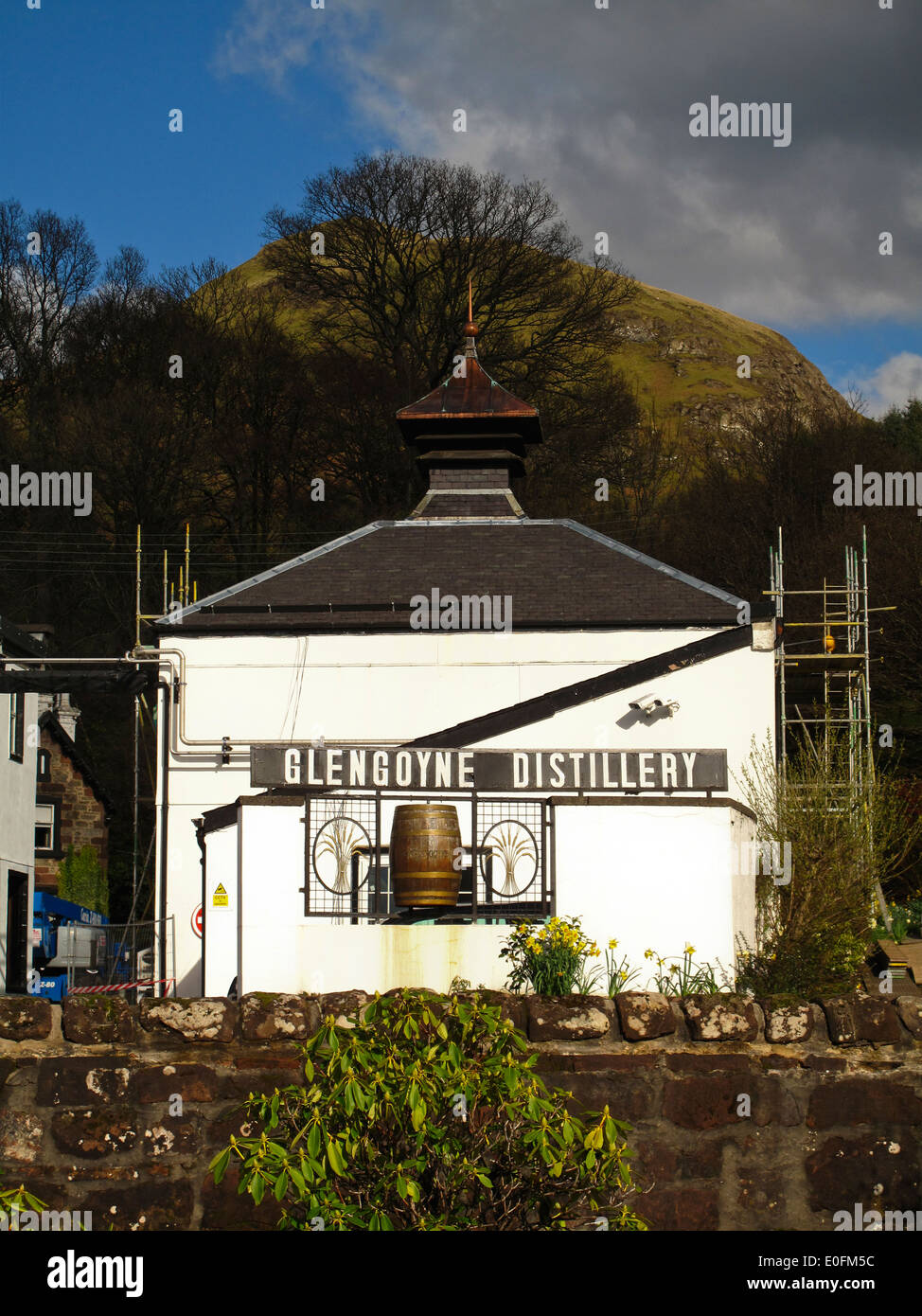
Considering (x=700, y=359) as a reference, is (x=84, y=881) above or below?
below

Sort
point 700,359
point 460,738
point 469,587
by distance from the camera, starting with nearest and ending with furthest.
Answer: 1. point 460,738
2. point 469,587
3. point 700,359

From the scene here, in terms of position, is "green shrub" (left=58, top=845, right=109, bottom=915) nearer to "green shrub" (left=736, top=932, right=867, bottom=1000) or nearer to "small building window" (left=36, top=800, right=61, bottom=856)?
"small building window" (left=36, top=800, right=61, bottom=856)

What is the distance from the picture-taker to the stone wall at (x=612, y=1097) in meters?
6.50

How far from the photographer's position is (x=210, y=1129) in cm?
658

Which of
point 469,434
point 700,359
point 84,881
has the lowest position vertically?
point 84,881

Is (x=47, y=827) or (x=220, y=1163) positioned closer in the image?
(x=220, y=1163)

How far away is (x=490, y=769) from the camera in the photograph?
1158cm

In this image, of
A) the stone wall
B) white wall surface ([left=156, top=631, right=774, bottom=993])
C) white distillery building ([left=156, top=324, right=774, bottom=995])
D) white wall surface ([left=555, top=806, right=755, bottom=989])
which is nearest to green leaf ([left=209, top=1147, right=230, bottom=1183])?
the stone wall

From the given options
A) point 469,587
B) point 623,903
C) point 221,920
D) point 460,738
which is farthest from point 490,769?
point 469,587

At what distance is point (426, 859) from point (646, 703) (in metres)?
8.73

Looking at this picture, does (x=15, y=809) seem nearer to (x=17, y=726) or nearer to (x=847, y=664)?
(x=17, y=726)

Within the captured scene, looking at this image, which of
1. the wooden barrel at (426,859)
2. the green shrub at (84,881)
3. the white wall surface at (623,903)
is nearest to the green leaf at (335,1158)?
the white wall surface at (623,903)

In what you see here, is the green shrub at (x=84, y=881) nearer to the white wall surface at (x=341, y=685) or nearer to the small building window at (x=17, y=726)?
the small building window at (x=17, y=726)
